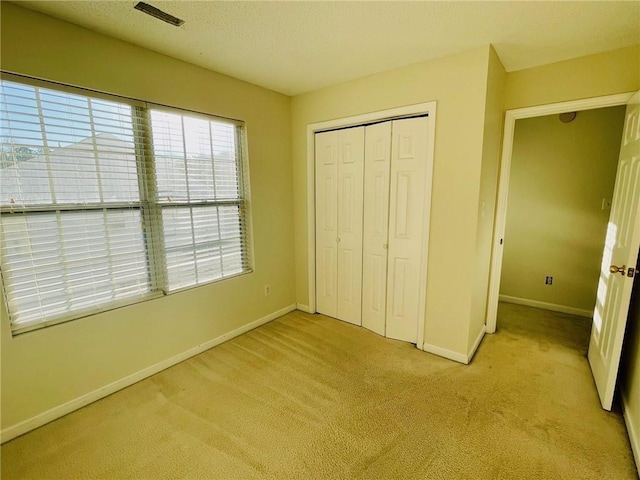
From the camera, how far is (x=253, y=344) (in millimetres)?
2707

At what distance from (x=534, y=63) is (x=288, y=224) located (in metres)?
2.57

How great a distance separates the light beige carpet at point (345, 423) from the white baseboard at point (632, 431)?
39 millimetres

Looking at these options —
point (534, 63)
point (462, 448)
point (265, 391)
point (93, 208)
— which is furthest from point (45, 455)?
point (534, 63)

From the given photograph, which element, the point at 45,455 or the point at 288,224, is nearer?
the point at 45,455

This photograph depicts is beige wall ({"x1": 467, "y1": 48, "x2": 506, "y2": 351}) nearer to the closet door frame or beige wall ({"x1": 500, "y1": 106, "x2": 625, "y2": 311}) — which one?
the closet door frame

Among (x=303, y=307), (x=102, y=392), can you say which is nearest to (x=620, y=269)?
(x=303, y=307)

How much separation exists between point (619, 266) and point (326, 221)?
2261mm

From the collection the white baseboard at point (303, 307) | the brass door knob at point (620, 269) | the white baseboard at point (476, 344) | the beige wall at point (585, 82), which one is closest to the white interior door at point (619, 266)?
the brass door knob at point (620, 269)

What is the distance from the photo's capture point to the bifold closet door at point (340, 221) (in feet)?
9.29

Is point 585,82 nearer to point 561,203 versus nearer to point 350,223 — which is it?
point 561,203

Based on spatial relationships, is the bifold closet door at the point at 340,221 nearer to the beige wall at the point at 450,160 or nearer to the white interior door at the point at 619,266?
the beige wall at the point at 450,160

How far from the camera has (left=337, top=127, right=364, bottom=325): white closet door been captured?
279 cm

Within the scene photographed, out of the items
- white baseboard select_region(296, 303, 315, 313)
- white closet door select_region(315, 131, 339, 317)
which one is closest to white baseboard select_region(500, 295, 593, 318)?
white closet door select_region(315, 131, 339, 317)

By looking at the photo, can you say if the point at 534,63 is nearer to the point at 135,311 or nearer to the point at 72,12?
the point at 72,12
